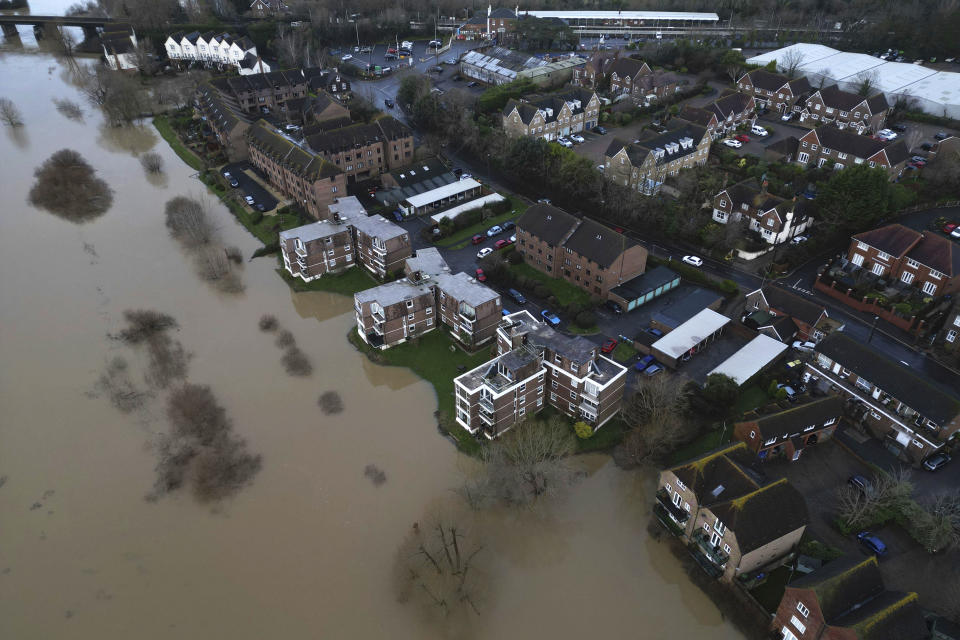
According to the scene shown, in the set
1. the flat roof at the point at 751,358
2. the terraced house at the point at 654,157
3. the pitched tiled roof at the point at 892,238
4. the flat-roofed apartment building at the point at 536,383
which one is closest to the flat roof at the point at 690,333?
the flat roof at the point at 751,358

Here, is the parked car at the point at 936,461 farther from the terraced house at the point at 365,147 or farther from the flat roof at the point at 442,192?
the terraced house at the point at 365,147

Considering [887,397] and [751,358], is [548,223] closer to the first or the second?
[751,358]

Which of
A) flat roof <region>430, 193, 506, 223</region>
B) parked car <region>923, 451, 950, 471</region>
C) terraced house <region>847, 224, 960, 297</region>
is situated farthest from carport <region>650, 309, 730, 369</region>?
flat roof <region>430, 193, 506, 223</region>

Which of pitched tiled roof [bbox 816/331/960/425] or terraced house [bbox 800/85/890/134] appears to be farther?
terraced house [bbox 800/85/890/134]

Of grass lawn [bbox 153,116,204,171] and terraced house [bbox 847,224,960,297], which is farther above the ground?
terraced house [bbox 847,224,960,297]

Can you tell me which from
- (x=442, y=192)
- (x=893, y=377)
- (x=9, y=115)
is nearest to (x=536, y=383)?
(x=893, y=377)

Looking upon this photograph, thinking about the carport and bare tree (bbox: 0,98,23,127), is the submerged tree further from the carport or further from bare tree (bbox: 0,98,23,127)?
the carport
